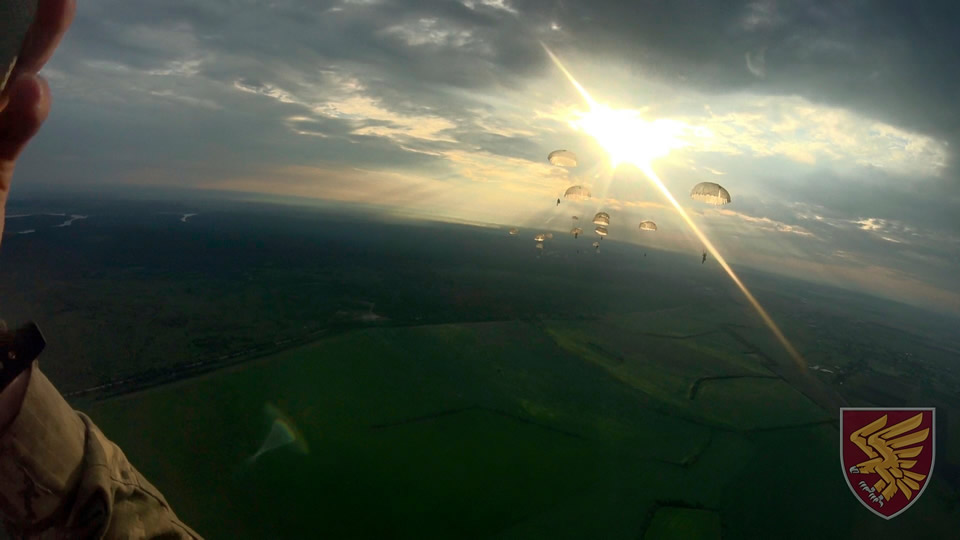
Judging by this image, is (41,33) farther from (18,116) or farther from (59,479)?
(59,479)

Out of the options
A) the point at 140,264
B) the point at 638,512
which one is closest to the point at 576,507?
the point at 638,512

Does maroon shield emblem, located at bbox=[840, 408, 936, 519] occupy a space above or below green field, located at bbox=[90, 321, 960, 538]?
above

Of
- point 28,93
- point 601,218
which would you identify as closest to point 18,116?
point 28,93

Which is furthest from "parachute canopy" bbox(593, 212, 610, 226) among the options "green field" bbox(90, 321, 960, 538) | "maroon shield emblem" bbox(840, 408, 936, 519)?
"maroon shield emblem" bbox(840, 408, 936, 519)

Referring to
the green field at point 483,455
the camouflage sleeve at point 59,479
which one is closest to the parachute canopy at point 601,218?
the green field at point 483,455

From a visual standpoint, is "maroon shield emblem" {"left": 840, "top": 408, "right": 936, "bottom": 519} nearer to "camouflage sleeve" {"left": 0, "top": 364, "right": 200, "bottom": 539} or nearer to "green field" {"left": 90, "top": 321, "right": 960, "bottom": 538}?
"green field" {"left": 90, "top": 321, "right": 960, "bottom": 538}

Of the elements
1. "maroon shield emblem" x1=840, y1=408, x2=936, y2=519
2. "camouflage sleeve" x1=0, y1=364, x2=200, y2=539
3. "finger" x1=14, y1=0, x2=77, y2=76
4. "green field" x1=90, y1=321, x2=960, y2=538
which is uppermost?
"finger" x1=14, y1=0, x2=77, y2=76
